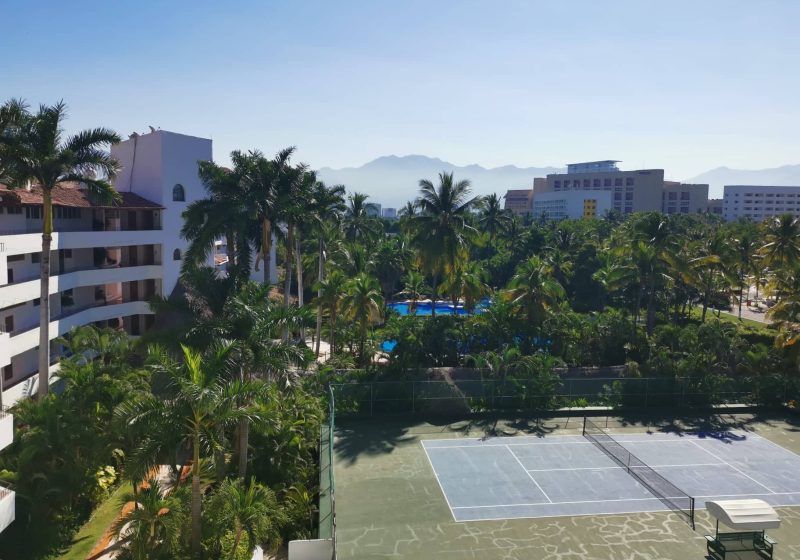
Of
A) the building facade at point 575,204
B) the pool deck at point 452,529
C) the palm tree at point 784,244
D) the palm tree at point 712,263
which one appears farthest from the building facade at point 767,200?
the pool deck at point 452,529

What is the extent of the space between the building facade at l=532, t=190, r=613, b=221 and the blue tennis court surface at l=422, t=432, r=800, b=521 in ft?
464

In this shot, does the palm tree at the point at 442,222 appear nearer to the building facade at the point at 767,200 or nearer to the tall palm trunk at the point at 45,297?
the tall palm trunk at the point at 45,297

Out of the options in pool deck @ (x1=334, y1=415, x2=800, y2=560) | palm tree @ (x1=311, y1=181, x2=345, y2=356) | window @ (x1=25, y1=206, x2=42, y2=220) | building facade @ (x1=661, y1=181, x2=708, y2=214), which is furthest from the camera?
building facade @ (x1=661, y1=181, x2=708, y2=214)

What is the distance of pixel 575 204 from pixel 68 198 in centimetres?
15517

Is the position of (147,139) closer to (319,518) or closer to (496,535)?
(319,518)

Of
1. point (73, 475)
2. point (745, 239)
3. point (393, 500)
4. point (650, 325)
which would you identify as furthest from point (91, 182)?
point (745, 239)

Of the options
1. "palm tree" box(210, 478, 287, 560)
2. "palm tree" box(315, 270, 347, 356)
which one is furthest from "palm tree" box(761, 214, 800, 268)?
"palm tree" box(210, 478, 287, 560)

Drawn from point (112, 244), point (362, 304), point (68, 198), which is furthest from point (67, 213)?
point (362, 304)

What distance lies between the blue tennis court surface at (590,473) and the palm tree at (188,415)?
800cm

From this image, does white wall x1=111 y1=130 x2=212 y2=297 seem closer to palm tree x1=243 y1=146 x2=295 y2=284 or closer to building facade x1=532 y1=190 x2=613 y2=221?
palm tree x1=243 y1=146 x2=295 y2=284

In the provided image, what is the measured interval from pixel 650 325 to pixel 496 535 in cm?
2380

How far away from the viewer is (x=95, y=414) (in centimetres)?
2048

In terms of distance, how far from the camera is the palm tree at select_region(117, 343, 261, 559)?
558 inches

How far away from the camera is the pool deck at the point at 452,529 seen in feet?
56.2
